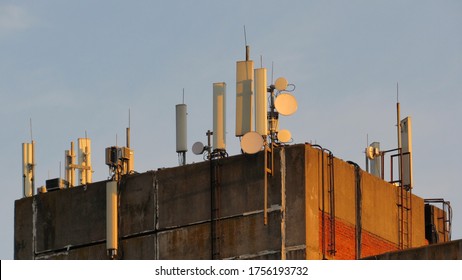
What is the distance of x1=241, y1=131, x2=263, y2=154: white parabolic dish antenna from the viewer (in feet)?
206

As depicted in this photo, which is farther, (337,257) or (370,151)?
(370,151)

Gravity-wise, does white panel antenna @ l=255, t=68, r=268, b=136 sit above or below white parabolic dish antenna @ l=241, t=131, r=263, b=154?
above

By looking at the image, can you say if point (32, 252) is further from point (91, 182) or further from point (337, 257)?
point (337, 257)

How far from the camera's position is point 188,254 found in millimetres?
64500

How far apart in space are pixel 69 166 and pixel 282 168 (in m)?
13.3

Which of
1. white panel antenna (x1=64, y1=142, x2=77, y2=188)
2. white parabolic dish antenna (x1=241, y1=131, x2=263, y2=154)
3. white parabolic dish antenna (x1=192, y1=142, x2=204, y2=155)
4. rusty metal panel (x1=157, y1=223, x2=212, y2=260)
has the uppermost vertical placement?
white panel antenna (x1=64, y1=142, x2=77, y2=188)

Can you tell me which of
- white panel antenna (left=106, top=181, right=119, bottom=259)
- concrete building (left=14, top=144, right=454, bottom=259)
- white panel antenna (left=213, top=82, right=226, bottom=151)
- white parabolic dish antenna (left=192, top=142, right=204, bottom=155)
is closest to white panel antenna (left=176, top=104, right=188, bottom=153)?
white parabolic dish antenna (left=192, top=142, right=204, bottom=155)

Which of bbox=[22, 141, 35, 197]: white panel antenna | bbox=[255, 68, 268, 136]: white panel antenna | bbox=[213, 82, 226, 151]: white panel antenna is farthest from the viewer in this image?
bbox=[22, 141, 35, 197]: white panel antenna

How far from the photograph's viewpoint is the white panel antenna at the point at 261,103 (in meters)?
62.9

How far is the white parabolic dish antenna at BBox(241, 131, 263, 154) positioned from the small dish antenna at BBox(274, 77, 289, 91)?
79.0 inches

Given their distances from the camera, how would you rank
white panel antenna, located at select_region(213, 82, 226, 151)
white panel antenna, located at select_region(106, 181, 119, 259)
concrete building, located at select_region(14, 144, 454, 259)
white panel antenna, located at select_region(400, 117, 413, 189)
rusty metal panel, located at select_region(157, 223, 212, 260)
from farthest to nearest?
1. white panel antenna, located at select_region(400, 117, 413, 189)
2. white panel antenna, located at select_region(106, 181, 119, 259)
3. white panel antenna, located at select_region(213, 82, 226, 151)
4. rusty metal panel, located at select_region(157, 223, 212, 260)
5. concrete building, located at select_region(14, 144, 454, 259)

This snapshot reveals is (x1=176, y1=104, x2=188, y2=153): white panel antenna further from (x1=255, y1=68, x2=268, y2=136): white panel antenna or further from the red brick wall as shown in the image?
the red brick wall
